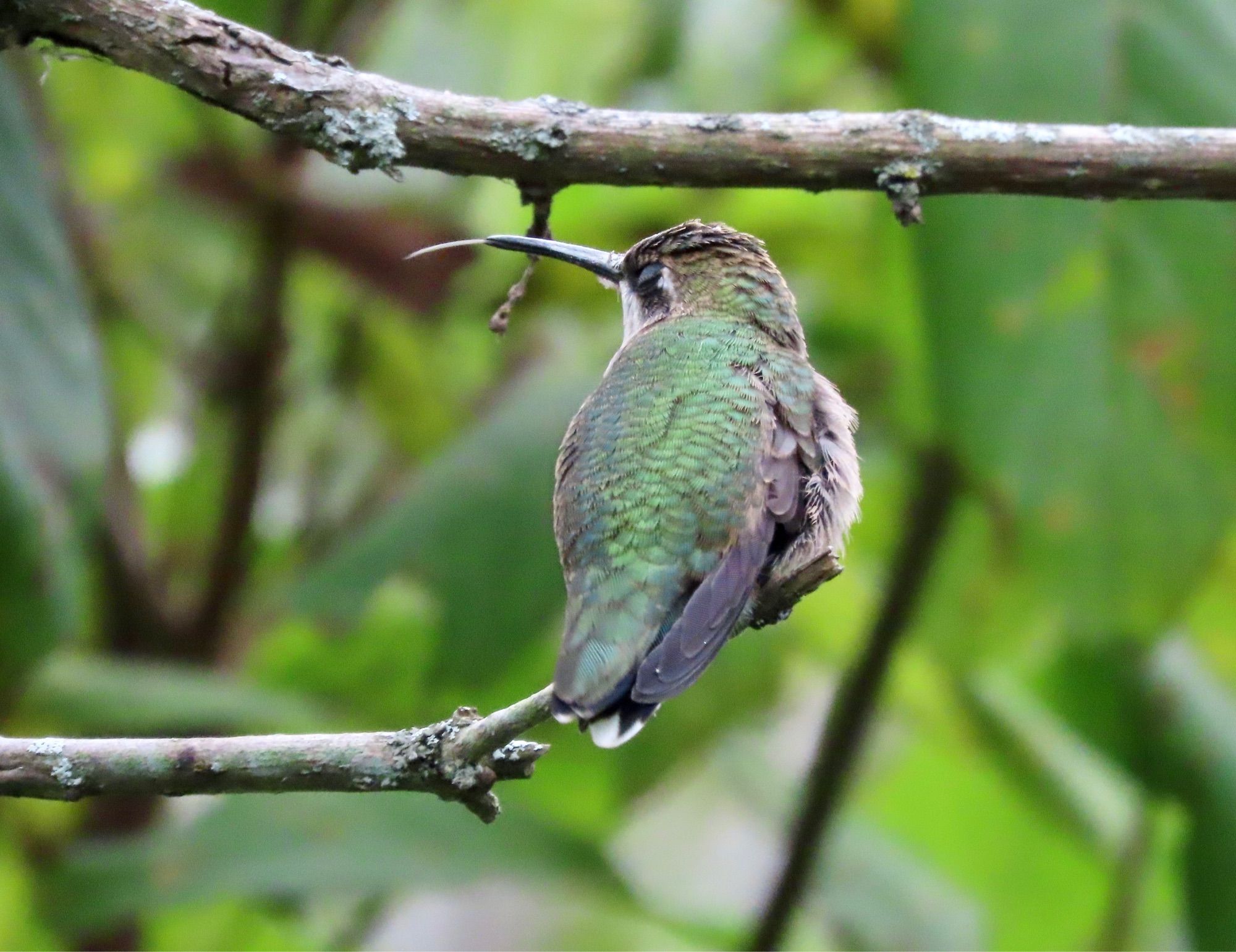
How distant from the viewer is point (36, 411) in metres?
3.52

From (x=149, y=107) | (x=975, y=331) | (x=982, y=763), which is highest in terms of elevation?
(x=149, y=107)

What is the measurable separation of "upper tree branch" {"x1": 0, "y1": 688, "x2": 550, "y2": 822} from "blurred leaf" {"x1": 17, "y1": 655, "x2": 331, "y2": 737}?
1994mm

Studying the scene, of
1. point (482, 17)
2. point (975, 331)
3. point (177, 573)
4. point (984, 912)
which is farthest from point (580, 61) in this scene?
point (984, 912)

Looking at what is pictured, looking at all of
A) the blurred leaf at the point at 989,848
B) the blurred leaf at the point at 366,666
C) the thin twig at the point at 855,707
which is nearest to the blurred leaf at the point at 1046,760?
the blurred leaf at the point at 989,848

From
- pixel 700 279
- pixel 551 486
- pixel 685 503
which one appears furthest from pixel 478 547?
pixel 685 503

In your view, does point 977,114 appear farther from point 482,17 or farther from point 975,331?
point 482,17

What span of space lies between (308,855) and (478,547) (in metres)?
0.96

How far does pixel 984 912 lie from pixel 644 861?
2726 millimetres

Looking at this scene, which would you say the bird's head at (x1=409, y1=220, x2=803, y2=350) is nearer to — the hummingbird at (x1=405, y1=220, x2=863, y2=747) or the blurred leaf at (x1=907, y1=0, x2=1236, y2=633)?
the hummingbird at (x1=405, y1=220, x2=863, y2=747)

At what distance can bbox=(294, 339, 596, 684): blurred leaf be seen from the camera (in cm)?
402

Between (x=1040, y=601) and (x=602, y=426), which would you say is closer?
(x=602, y=426)

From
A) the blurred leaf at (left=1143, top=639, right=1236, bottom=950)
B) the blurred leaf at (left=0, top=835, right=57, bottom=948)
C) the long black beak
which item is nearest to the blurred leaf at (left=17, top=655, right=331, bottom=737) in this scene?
the blurred leaf at (left=0, top=835, right=57, bottom=948)

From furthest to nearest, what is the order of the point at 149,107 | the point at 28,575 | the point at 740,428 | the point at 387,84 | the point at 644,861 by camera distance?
the point at 644,861 < the point at 149,107 < the point at 28,575 < the point at 740,428 < the point at 387,84

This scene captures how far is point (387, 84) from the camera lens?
2.07m
